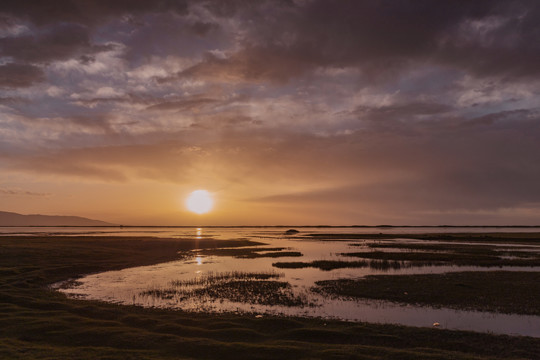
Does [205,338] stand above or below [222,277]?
above

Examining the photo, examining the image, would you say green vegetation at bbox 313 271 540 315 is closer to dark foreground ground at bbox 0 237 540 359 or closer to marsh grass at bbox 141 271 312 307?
marsh grass at bbox 141 271 312 307

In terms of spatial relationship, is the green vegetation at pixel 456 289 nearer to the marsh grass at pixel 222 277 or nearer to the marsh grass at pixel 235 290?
the marsh grass at pixel 235 290

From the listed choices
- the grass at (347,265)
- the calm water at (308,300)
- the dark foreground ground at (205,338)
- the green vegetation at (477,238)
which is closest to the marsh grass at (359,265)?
the grass at (347,265)

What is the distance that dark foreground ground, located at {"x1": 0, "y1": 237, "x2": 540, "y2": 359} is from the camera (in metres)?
15.0

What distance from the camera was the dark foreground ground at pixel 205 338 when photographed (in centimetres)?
1502

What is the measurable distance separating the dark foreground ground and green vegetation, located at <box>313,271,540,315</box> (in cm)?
852

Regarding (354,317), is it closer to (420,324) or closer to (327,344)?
(420,324)

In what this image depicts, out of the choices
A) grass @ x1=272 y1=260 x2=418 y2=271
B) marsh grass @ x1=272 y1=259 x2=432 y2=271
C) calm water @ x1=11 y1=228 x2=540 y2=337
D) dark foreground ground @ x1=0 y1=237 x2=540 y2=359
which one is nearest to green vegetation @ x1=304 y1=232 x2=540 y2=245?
marsh grass @ x1=272 y1=259 x2=432 y2=271

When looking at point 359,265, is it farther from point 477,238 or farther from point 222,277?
point 477,238

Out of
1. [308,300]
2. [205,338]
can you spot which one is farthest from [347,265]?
A: [205,338]

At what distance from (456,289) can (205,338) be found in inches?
927

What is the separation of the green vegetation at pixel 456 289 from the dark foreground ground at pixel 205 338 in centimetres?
852

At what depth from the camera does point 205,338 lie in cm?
1736

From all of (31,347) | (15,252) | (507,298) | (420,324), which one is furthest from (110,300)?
(15,252)
